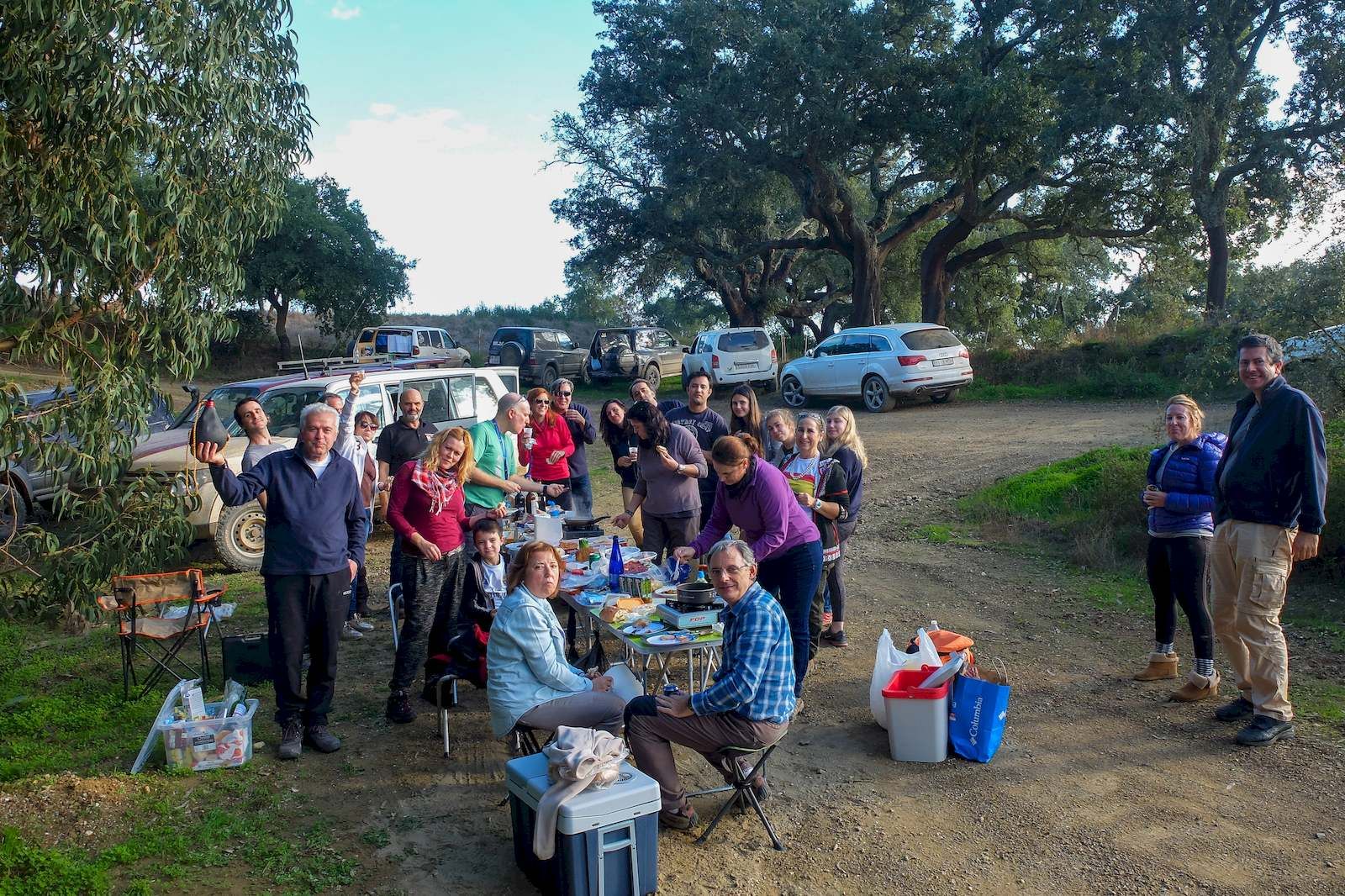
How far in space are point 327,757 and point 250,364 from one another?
28.3 m

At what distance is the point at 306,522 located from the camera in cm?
477

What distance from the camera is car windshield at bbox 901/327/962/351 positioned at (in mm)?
17328

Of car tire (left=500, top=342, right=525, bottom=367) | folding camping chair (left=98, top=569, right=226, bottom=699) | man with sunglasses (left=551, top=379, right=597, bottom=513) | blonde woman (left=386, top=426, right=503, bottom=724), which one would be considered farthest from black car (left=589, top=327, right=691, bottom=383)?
folding camping chair (left=98, top=569, right=226, bottom=699)

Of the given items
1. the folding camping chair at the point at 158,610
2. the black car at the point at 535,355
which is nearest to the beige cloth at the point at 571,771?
the folding camping chair at the point at 158,610

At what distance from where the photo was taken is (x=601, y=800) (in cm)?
354

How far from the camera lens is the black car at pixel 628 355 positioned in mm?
23938

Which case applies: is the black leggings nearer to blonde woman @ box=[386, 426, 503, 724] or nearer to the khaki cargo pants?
the khaki cargo pants

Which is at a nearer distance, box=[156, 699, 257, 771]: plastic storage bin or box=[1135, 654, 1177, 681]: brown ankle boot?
box=[156, 699, 257, 771]: plastic storage bin

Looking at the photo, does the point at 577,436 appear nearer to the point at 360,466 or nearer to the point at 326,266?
the point at 360,466

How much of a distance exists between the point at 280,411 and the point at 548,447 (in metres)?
3.44

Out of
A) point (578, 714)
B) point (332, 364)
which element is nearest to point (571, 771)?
point (578, 714)

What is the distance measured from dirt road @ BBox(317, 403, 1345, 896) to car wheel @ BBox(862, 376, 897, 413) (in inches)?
431

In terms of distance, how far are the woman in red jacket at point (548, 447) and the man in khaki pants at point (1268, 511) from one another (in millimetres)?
4646

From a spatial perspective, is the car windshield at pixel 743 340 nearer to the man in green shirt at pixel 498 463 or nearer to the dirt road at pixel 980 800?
the man in green shirt at pixel 498 463
